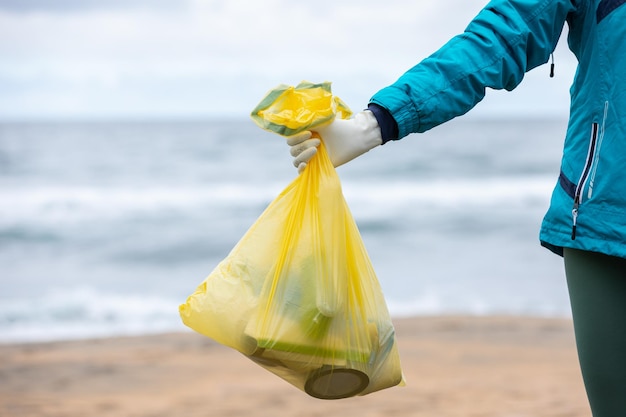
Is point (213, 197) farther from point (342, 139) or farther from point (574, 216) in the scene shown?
point (574, 216)

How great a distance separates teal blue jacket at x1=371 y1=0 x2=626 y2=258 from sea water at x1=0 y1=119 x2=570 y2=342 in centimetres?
632

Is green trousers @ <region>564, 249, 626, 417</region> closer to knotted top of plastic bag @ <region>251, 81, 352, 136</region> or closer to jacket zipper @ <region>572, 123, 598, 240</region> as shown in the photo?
jacket zipper @ <region>572, 123, 598, 240</region>

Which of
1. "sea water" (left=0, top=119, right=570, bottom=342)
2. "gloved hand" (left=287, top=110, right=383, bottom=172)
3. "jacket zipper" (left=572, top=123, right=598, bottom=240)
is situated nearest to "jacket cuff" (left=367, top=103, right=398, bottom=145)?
"gloved hand" (left=287, top=110, right=383, bottom=172)

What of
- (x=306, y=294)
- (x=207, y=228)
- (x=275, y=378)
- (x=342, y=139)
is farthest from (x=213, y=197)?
(x=342, y=139)

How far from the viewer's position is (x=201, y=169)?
73.5ft

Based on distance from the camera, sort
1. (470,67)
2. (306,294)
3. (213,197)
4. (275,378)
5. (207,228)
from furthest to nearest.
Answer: (213,197)
(207,228)
(275,378)
(306,294)
(470,67)

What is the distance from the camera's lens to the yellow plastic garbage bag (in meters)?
1.63

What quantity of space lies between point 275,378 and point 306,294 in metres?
3.84

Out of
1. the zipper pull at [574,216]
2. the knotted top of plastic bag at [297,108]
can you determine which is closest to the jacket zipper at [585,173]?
the zipper pull at [574,216]

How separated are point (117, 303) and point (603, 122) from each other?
761cm

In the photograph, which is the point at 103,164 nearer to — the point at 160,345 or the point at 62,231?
the point at 62,231

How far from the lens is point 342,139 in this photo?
151 centimetres

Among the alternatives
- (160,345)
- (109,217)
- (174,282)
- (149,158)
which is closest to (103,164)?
(149,158)

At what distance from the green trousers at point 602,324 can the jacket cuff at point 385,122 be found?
422 millimetres
